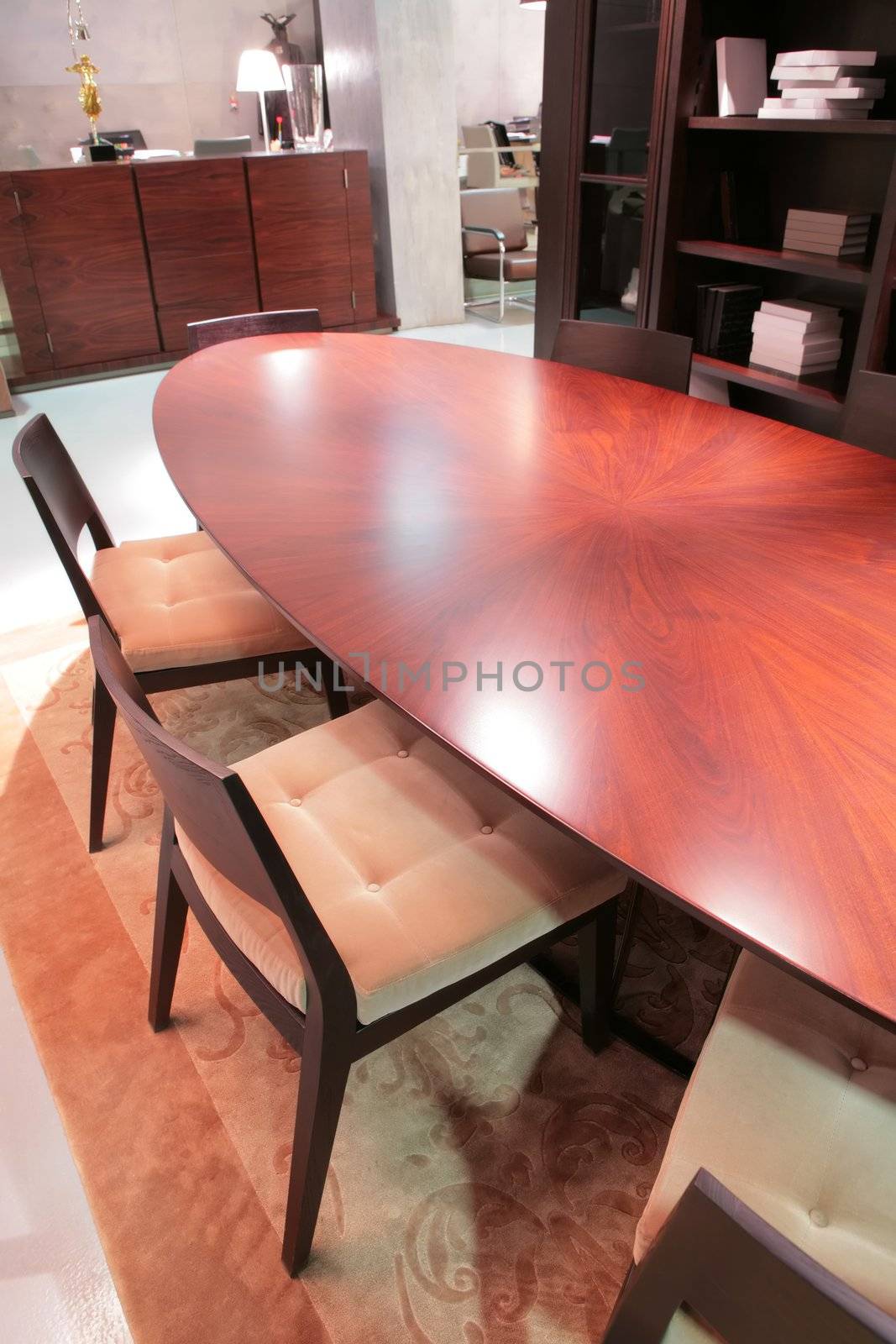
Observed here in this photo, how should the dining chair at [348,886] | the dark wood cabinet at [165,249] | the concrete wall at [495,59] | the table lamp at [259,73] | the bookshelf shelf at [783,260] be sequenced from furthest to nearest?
the concrete wall at [495,59]
the table lamp at [259,73]
the dark wood cabinet at [165,249]
the bookshelf shelf at [783,260]
the dining chair at [348,886]

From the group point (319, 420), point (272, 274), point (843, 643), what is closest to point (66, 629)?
point (319, 420)

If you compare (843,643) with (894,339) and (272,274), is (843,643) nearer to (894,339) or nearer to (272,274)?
(894,339)

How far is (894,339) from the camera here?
2.53 m

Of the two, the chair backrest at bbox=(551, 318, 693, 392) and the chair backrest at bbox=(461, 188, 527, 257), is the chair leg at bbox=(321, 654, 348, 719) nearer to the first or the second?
the chair backrest at bbox=(551, 318, 693, 392)

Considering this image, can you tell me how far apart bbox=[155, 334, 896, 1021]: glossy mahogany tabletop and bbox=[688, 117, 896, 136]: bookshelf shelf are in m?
0.99

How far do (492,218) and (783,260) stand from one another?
4087mm

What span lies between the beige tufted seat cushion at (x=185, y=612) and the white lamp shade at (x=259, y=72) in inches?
234

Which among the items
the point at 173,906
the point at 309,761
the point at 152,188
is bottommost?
the point at 173,906

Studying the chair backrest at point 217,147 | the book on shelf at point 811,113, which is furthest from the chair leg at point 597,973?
the chair backrest at point 217,147

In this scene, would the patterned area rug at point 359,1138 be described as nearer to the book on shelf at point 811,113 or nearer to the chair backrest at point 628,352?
the chair backrest at point 628,352

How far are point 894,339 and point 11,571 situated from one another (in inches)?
111

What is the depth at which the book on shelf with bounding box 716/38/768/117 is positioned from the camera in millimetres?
2801

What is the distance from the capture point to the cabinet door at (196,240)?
16.4 ft

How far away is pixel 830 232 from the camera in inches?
105
